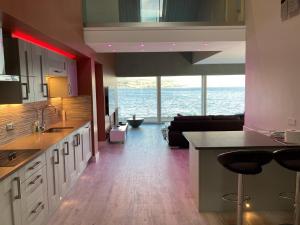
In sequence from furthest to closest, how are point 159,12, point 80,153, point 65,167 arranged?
point 159,12 → point 80,153 → point 65,167

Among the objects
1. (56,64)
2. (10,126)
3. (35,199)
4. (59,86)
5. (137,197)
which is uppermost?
(56,64)

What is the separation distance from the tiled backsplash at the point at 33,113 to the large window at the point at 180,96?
6.47 meters

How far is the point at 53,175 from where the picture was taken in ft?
11.2

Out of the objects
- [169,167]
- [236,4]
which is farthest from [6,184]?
[236,4]

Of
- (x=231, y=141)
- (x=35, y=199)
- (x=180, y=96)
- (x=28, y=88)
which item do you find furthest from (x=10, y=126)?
(x=180, y=96)

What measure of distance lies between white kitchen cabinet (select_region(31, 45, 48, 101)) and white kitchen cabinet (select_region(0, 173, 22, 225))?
1467 mm

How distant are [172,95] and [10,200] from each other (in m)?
10.1

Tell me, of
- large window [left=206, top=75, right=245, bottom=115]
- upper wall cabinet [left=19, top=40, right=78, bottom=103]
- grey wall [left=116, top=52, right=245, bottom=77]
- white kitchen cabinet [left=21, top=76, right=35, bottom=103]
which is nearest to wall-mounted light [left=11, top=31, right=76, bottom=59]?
upper wall cabinet [left=19, top=40, right=78, bottom=103]

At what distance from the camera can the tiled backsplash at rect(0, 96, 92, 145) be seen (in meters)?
3.46

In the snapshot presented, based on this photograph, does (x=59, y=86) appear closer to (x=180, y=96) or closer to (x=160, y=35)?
(x=160, y=35)

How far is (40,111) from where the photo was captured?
4.63m

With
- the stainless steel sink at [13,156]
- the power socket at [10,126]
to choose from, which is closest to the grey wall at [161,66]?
the power socket at [10,126]

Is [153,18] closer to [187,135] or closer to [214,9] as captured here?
[214,9]

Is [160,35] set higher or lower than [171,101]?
higher
